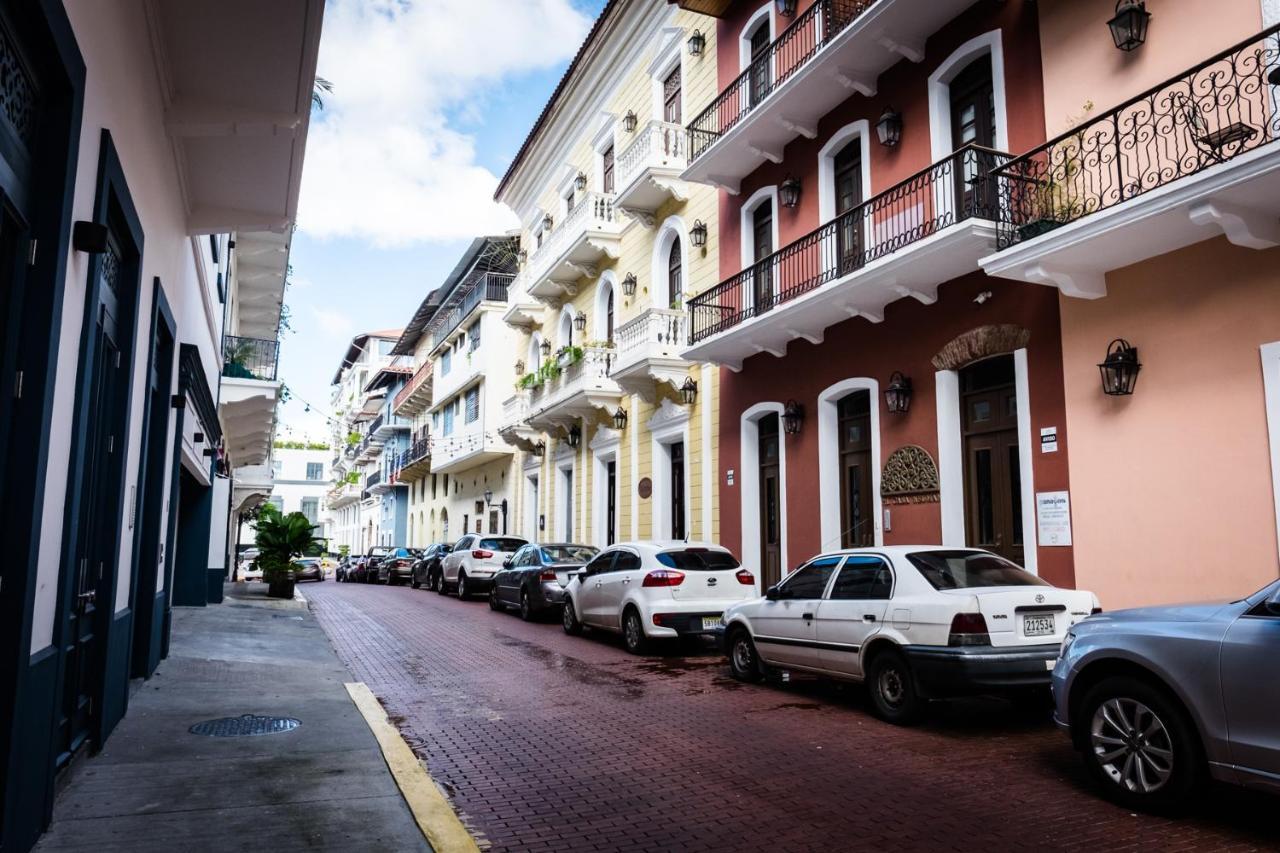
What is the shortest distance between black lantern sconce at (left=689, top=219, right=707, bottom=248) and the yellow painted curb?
12.9m

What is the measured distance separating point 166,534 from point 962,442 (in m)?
9.93

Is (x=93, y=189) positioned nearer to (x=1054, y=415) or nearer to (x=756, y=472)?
(x=1054, y=415)

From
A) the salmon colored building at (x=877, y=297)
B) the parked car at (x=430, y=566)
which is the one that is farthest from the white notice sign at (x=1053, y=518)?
the parked car at (x=430, y=566)

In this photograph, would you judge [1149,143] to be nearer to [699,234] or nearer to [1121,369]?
[1121,369]

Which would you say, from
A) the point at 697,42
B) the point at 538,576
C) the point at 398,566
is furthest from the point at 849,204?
the point at 398,566

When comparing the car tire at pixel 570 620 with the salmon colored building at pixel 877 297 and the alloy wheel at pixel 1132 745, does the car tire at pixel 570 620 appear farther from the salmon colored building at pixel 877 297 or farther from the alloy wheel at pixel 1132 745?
the alloy wheel at pixel 1132 745

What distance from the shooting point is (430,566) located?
28.1m

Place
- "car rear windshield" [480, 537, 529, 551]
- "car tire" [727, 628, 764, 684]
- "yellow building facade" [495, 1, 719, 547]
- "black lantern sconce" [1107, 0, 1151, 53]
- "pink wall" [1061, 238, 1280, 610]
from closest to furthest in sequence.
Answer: "pink wall" [1061, 238, 1280, 610] → "black lantern sconce" [1107, 0, 1151, 53] → "car tire" [727, 628, 764, 684] → "yellow building facade" [495, 1, 719, 547] → "car rear windshield" [480, 537, 529, 551]

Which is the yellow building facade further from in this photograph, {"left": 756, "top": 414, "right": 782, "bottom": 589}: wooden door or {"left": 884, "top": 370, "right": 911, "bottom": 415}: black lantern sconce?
{"left": 884, "top": 370, "right": 911, "bottom": 415}: black lantern sconce

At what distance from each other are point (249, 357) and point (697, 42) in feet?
38.6

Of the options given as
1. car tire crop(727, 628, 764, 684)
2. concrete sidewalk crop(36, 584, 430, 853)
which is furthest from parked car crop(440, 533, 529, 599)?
concrete sidewalk crop(36, 584, 430, 853)

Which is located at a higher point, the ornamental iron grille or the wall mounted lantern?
the wall mounted lantern

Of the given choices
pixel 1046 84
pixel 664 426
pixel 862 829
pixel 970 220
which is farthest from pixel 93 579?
pixel 664 426

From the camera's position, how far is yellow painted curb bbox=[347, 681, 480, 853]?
4892mm
